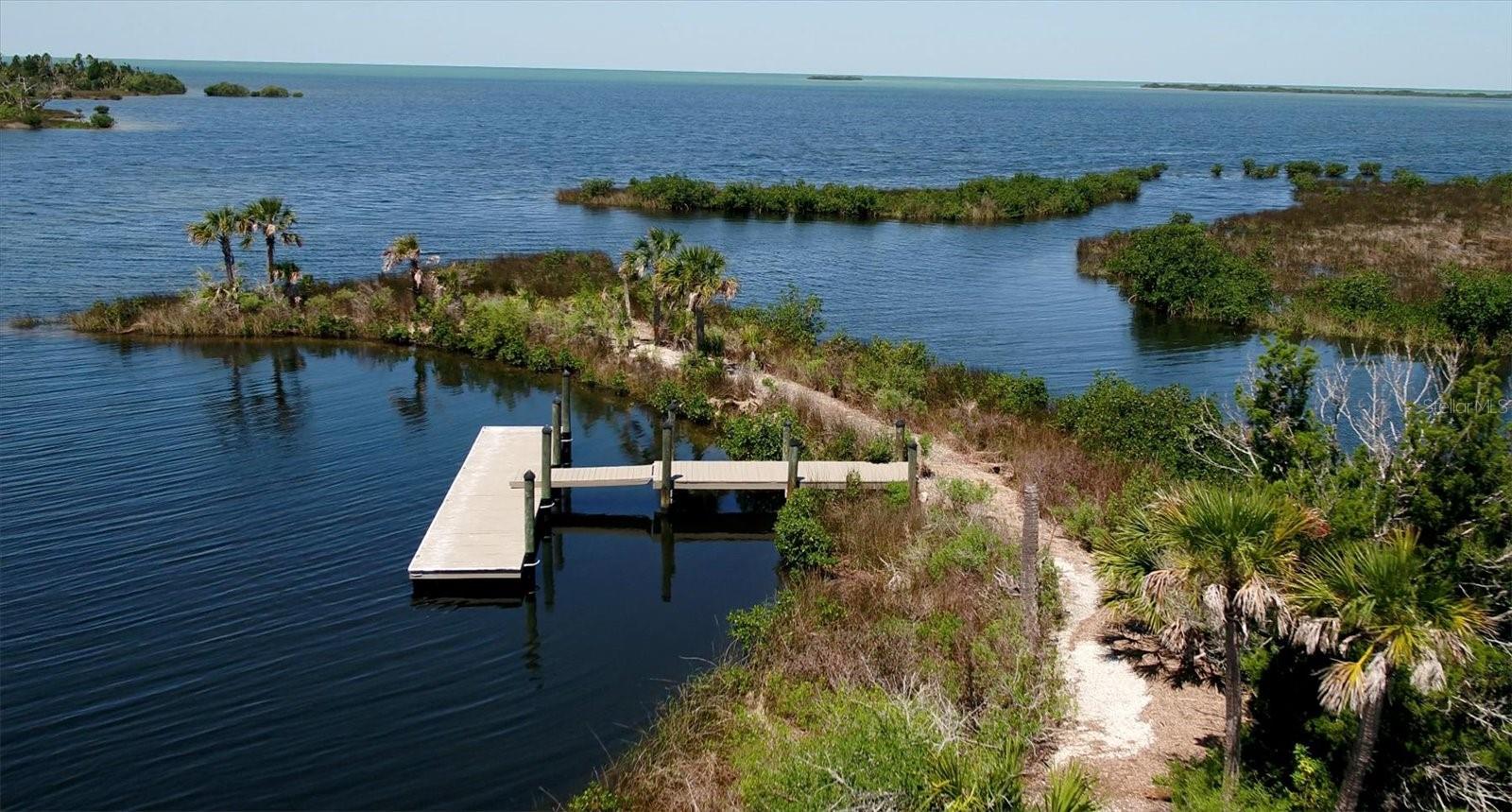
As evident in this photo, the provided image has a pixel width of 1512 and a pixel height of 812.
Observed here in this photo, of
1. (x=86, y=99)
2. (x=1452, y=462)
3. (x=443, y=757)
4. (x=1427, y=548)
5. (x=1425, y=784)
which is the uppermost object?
(x=86, y=99)

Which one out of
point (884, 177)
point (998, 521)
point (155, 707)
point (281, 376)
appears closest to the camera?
point (155, 707)

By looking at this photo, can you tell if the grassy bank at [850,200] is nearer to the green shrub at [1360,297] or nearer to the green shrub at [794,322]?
the green shrub at [1360,297]

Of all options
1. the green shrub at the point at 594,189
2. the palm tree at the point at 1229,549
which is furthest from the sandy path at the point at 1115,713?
the green shrub at the point at 594,189

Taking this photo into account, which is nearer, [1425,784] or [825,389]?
[1425,784]

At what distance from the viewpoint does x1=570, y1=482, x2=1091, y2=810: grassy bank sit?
447 inches

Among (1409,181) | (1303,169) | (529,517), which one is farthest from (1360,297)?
(1303,169)

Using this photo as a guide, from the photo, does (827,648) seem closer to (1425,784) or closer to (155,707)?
(1425,784)

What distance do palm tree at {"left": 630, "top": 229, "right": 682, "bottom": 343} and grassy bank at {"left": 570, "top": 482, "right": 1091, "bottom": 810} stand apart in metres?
13.0

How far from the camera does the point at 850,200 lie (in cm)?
6944

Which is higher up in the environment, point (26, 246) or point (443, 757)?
point (26, 246)

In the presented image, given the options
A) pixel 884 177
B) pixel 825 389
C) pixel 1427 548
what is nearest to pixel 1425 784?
pixel 1427 548

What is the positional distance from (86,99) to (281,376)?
516 feet

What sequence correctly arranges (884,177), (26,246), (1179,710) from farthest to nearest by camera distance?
(884,177) → (26,246) → (1179,710)

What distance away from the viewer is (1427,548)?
38.7ft
